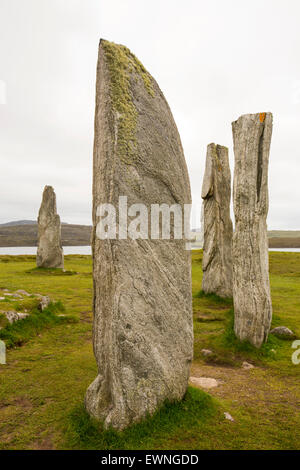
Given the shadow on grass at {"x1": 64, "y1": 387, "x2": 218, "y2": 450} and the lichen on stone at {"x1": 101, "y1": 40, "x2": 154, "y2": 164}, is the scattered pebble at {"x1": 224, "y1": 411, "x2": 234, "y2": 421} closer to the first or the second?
the shadow on grass at {"x1": 64, "y1": 387, "x2": 218, "y2": 450}

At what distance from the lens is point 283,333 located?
816 centimetres

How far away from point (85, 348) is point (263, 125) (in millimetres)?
6683

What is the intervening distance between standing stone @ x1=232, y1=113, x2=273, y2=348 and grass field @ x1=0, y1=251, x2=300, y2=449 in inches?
24.9

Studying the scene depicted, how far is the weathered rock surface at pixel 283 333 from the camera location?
319 inches

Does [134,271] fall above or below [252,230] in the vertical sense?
below

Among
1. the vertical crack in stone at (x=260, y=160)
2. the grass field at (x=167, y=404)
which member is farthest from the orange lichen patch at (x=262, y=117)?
the grass field at (x=167, y=404)

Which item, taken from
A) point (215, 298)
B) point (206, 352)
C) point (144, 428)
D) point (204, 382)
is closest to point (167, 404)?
point (144, 428)

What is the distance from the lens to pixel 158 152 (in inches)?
186

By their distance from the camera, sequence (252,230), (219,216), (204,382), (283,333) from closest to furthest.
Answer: (204,382)
(252,230)
(283,333)
(219,216)

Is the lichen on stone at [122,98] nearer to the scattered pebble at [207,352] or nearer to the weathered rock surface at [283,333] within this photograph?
the scattered pebble at [207,352]

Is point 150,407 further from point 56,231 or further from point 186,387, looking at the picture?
point 56,231

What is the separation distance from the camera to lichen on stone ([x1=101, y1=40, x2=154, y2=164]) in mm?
4332

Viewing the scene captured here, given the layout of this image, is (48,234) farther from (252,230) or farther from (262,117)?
(262,117)

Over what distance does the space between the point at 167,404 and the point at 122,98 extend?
431cm
